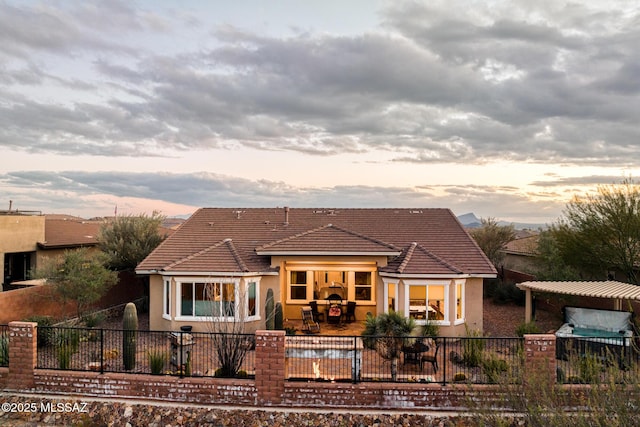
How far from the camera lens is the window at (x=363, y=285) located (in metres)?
20.9

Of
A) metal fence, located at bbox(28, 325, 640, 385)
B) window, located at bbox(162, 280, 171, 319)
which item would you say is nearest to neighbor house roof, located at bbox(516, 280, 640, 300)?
metal fence, located at bbox(28, 325, 640, 385)

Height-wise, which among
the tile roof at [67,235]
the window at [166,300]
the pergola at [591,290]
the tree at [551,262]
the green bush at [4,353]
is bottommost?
the green bush at [4,353]

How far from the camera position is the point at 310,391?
35.7ft

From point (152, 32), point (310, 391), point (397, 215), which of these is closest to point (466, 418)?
point (310, 391)

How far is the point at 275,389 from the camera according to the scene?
10914 millimetres

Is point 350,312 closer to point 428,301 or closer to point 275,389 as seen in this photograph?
point 428,301

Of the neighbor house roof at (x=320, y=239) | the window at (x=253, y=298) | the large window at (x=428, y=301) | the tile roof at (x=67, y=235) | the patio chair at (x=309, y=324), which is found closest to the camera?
the large window at (x=428, y=301)

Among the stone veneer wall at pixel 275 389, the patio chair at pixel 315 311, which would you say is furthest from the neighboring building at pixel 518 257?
the stone veneer wall at pixel 275 389

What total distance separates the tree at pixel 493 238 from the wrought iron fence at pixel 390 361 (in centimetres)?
1865

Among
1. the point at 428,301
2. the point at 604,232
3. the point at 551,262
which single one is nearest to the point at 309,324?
the point at 428,301

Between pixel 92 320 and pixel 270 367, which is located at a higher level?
pixel 270 367

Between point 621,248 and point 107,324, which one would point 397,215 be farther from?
point 107,324

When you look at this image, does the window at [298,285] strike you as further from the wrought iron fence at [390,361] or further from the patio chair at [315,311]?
the wrought iron fence at [390,361]

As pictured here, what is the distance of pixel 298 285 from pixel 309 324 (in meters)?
3.69
